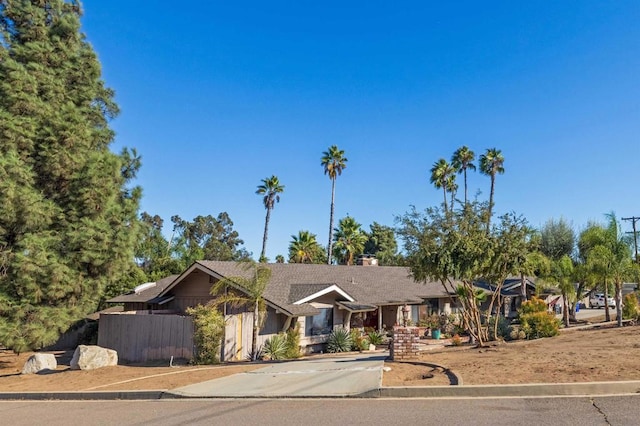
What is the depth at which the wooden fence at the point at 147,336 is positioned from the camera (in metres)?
18.7

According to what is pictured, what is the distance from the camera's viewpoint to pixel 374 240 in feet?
249

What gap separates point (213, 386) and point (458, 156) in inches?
2096

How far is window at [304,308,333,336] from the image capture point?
23.0 meters

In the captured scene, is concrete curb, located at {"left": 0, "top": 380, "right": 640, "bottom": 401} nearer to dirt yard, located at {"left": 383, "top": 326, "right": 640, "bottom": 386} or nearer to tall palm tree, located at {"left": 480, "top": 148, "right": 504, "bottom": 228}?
dirt yard, located at {"left": 383, "top": 326, "right": 640, "bottom": 386}

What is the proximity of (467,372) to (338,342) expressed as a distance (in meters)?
12.0

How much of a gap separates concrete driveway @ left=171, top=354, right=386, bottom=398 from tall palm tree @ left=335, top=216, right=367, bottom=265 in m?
40.1

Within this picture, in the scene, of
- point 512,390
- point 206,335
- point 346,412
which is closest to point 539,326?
point 512,390

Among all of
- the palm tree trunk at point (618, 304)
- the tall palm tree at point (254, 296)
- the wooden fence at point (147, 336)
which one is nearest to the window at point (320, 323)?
the tall palm tree at point (254, 296)

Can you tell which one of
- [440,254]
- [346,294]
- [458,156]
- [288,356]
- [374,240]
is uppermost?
[458,156]

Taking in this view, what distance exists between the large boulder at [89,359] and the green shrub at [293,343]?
7.17 meters

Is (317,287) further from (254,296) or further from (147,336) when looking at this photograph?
(147,336)

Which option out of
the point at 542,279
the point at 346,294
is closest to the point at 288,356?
the point at 346,294

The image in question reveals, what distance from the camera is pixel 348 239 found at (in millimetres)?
54938

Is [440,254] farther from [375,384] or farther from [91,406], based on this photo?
[91,406]
